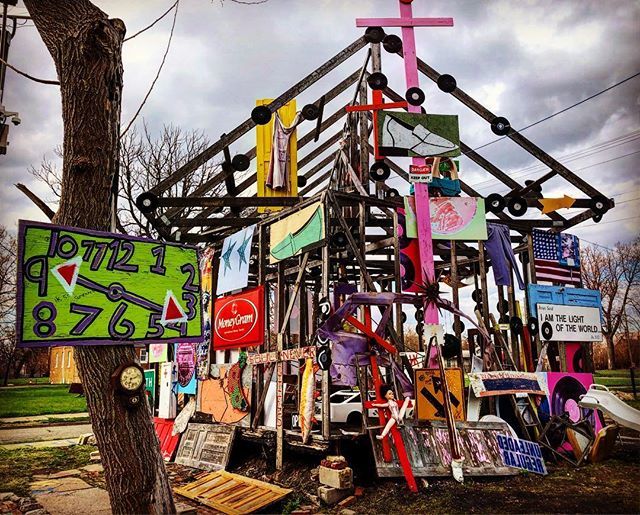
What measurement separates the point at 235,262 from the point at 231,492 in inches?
181

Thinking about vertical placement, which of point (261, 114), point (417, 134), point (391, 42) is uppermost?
point (391, 42)

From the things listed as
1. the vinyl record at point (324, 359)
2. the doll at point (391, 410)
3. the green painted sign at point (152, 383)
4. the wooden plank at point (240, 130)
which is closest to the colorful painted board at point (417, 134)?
the wooden plank at point (240, 130)

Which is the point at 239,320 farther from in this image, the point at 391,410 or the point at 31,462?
the point at 31,462

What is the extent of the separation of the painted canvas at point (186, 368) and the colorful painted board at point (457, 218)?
5971 millimetres

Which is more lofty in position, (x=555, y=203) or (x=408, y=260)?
(x=555, y=203)

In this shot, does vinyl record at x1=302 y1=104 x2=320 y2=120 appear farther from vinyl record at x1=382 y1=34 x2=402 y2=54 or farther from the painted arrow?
the painted arrow

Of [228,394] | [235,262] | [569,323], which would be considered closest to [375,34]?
[235,262]

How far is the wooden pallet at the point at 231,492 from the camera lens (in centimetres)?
733

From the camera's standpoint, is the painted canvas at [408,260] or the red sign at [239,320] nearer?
the painted canvas at [408,260]

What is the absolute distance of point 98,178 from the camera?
5.05 metres

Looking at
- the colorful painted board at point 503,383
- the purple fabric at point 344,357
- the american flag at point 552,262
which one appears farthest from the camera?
the american flag at point 552,262

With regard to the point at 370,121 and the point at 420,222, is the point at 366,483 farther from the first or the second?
the point at 370,121

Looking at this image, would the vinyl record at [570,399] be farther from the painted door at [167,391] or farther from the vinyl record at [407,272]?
the painted door at [167,391]

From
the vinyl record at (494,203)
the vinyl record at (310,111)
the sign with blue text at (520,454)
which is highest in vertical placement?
the vinyl record at (310,111)
